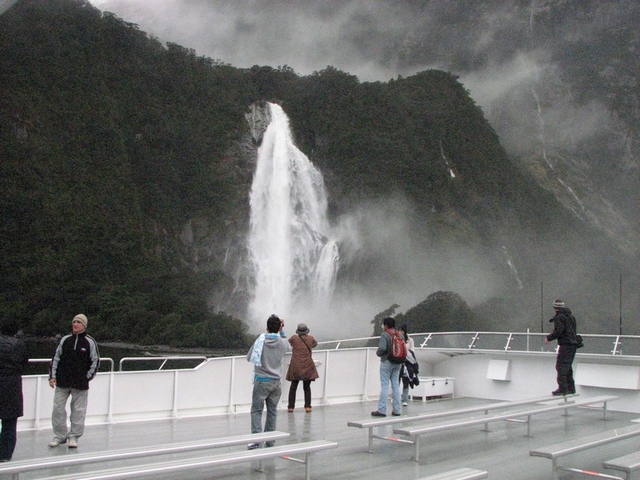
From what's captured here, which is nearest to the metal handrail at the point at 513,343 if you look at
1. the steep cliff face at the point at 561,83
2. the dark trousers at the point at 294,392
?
the dark trousers at the point at 294,392

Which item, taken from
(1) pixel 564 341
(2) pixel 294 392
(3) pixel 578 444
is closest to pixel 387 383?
(2) pixel 294 392

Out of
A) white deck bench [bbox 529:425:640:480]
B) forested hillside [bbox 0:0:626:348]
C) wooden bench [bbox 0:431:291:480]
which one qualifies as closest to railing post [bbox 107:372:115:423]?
wooden bench [bbox 0:431:291:480]

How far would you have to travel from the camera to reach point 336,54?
96.8 metres

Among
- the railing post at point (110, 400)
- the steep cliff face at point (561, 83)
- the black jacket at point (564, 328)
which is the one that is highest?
the steep cliff face at point (561, 83)

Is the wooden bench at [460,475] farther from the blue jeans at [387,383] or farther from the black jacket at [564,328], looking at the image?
the black jacket at [564,328]

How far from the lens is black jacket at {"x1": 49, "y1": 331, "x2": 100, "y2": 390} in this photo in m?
6.51

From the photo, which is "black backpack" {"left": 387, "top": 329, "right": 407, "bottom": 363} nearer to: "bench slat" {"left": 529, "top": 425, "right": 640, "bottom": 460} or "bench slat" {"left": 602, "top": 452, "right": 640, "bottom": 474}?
"bench slat" {"left": 529, "top": 425, "right": 640, "bottom": 460}

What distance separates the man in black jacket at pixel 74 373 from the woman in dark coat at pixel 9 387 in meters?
0.57

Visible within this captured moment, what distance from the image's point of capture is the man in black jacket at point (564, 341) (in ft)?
28.7

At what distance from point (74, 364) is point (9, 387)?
76 centimetres

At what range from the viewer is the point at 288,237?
5497 cm

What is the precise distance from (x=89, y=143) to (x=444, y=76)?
146ft

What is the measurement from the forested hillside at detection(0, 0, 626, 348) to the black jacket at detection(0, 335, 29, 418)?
4419 cm

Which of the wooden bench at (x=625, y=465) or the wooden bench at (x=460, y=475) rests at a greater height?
the wooden bench at (x=625, y=465)
